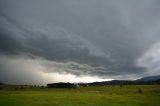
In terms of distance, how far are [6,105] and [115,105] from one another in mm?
25545

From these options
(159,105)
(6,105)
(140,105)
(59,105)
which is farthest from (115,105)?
(6,105)

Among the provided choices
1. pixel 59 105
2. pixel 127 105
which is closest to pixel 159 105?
pixel 127 105

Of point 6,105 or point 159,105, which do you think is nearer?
point 6,105

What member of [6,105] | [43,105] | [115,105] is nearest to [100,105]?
[115,105]

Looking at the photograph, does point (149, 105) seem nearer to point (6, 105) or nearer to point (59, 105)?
point (59, 105)

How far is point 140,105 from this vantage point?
47.2 metres

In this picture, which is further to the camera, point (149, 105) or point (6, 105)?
point (149, 105)

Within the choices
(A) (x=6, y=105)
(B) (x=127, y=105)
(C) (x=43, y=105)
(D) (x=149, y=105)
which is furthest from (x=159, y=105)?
(A) (x=6, y=105)

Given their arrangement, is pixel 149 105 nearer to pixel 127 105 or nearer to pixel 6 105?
pixel 127 105

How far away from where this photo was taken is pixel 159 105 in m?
46.5

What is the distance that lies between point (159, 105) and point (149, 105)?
2264 millimetres

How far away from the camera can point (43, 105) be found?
4475 cm

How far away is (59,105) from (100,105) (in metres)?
9.81

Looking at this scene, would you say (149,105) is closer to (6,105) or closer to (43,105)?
(43,105)
